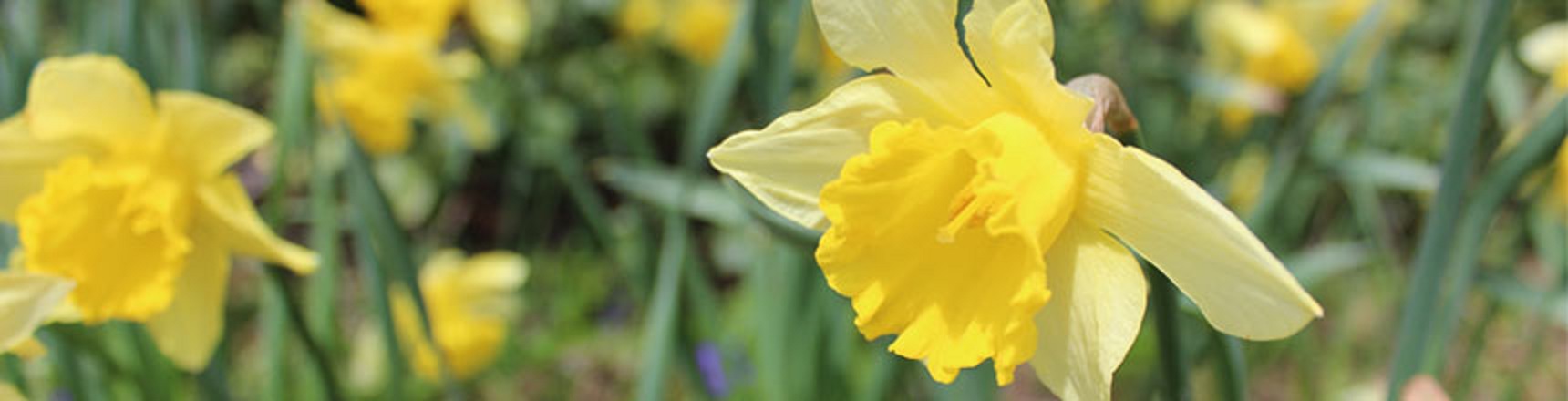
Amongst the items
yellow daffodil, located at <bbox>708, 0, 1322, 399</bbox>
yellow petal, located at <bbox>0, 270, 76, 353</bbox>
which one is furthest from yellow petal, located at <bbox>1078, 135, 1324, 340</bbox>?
yellow petal, located at <bbox>0, 270, 76, 353</bbox>

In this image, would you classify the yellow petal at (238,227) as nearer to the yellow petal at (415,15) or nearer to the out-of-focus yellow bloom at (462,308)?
the out-of-focus yellow bloom at (462,308)

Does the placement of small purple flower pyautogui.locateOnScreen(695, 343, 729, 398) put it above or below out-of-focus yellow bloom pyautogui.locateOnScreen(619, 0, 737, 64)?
below

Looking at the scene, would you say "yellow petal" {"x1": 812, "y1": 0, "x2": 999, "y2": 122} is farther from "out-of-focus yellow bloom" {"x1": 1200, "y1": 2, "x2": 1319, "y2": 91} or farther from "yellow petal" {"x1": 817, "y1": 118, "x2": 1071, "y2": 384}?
"out-of-focus yellow bloom" {"x1": 1200, "y1": 2, "x2": 1319, "y2": 91}

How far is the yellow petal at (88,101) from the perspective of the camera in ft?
3.94

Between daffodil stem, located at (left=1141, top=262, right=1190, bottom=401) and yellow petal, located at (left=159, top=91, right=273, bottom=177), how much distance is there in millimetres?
902

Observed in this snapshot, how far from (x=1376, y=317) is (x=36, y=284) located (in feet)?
9.99

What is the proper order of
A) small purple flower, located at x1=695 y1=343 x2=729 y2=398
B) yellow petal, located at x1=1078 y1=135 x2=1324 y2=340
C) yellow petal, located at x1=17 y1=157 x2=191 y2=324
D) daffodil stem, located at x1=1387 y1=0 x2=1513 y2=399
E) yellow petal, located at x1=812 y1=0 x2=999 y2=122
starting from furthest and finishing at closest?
1. small purple flower, located at x1=695 y1=343 x2=729 y2=398
2. yellow petal, located at x1=17 y1=157 x2=191 y2=324
3. daffodil stem, located at x1=1387 y1=0 x2=1513 y2=399
4. yellow petal, located at x1=812 y1=0 x2=999 y2=122
5. yellow petal, located at x1=1078 y1=135 x2=1324 y2=340

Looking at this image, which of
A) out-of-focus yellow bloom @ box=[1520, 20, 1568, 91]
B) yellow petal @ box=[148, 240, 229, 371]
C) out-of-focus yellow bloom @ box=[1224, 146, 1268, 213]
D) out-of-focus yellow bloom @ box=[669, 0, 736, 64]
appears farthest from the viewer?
out-of-focus yellow bloom @ box=[669, 0, 736, 64]

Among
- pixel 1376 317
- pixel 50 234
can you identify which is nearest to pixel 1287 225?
pixel 1376 317

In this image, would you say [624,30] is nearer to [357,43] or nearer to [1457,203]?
[357,43]

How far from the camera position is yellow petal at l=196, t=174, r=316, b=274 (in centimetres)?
123

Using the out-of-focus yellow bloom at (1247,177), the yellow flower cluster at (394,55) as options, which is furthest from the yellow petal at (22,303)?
the out-of-focus yellow bloom at (1247,177)

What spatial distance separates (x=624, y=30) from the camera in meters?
3.51

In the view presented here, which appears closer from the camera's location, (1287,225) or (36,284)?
(36,284)
